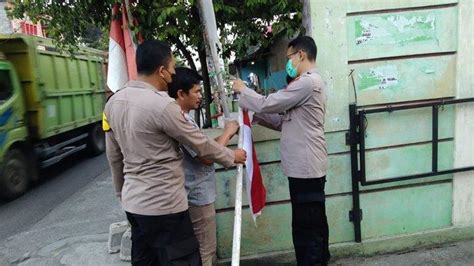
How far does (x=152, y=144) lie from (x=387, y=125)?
216 cm

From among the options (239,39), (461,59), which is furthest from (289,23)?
(461,59)

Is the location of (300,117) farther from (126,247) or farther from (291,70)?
(126,247)

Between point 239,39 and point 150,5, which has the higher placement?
point 150,5

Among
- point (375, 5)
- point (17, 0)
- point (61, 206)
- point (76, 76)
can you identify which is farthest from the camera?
point (76, 76)

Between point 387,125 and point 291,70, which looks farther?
point 387,125

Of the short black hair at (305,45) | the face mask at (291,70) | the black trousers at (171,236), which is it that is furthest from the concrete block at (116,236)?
the short black hair at (305,45)

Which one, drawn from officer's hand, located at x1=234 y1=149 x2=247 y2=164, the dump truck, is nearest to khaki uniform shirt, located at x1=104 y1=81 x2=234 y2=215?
officer's hand, located at x1=234 y1=149 x2=247 y2=164

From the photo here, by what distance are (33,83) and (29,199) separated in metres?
1.97

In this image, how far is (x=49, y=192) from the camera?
6953mm

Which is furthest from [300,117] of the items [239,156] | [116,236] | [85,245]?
[85,245]

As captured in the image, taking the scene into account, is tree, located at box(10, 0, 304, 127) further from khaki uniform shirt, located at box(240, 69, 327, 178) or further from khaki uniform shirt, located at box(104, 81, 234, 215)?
khaki uniform shirt, located at box(104, 81, 234, 215)

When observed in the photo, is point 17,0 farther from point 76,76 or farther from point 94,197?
point 76,76

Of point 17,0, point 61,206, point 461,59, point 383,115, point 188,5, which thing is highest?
point 17,0

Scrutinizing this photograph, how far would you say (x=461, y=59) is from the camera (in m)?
3.35
